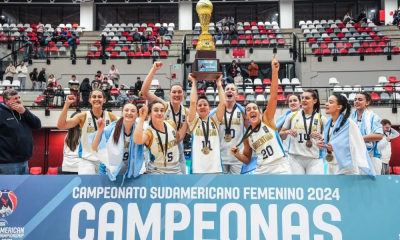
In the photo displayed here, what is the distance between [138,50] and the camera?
67.1 feet

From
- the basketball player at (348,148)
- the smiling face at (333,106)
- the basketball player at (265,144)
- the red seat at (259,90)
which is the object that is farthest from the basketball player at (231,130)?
the red seat at (259,90)

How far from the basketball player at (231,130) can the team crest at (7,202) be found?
2653 mm

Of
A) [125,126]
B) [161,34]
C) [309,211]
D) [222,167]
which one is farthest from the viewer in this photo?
[161,34]

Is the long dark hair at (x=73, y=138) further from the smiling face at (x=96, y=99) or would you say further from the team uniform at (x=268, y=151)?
the team uniform at (x=268, y=151)

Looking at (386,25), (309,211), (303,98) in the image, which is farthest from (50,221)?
(386,25)

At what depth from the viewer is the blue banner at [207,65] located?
628cm

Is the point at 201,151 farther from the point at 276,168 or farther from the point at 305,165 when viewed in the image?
the point at 305,165

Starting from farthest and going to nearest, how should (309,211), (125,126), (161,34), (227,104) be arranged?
(161,34) → (227,104) → (125,126) → (309,211)

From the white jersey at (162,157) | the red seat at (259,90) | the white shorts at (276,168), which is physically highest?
the red seat at (259,90)

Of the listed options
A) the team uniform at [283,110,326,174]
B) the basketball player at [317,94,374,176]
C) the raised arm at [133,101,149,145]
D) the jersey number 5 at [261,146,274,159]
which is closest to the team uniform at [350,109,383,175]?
the team uniform at [283,110,326,174]

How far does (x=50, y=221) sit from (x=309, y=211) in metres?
2.76

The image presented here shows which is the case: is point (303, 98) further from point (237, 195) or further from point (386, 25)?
point (386, 25)

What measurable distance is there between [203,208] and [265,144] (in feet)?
4.10

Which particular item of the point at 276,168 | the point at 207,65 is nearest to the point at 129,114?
the point at 276,168
